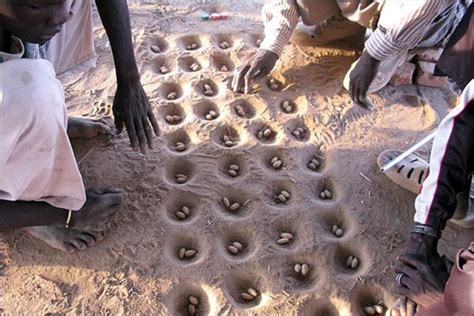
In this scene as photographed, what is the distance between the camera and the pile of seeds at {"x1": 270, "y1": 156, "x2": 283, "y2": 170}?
1.90 meters

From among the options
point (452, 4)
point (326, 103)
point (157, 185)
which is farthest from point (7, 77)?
point (452, 4)

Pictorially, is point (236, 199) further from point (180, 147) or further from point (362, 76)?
point (362, 76)

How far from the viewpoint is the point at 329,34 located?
2.32m

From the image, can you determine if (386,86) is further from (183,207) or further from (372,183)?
(183,207)

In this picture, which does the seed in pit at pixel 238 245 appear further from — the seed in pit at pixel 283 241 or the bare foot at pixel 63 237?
the bare foot at pixel 63 237

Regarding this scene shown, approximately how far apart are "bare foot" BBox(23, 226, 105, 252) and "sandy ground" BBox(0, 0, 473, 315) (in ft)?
0.10

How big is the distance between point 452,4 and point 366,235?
804mm

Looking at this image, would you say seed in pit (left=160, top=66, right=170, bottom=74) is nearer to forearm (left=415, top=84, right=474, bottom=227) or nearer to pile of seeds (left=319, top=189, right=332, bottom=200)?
pile of seeds (left=319, top=189, right=332, bottom=200)

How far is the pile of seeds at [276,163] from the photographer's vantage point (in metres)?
1.90

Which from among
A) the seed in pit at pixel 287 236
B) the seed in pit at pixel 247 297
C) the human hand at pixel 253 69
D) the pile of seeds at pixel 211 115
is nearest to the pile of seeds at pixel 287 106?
the human hand at pixel 253 69

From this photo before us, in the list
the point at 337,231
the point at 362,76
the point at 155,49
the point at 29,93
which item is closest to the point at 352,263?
the point at 337,231

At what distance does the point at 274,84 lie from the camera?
222 centimetres

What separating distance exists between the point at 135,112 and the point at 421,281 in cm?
91

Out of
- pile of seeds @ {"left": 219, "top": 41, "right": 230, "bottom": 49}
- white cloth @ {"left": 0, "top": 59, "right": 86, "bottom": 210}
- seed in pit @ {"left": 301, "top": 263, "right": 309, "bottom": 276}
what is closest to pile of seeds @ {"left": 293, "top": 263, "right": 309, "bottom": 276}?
seed in pit @ {"left": 301, "top": 263, "right": 309, "bottom": 276}
